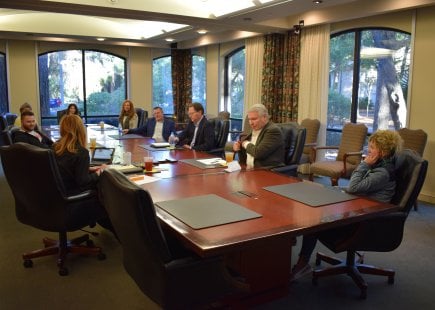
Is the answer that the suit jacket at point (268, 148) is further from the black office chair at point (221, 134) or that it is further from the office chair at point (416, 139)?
the office chair at point (416, 139)

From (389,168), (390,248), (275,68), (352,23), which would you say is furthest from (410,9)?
(390,248)

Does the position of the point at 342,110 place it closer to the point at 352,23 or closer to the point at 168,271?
the point at 352,23

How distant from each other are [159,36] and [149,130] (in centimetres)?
294

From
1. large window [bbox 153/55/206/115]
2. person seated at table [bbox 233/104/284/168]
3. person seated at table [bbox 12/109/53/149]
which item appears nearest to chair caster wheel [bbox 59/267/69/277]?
person seated at table [bbox 12/109/53/149]

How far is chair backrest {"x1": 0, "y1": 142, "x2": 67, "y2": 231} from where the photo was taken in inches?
101

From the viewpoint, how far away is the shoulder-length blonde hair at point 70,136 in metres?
2.87

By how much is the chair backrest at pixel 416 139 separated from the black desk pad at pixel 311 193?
7.70 feet

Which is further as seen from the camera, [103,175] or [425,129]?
[425,129]

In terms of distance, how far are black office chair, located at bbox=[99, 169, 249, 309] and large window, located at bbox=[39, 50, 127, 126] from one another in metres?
7.93

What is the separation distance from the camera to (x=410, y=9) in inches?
192

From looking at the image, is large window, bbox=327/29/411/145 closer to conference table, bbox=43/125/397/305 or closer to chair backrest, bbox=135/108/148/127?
chair backrest, bbox=135/108/148/127

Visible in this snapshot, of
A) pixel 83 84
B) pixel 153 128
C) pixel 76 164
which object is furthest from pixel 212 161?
pixel 83 84

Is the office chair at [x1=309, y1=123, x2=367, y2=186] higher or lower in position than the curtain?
lower

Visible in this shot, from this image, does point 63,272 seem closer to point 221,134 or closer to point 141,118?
point 221,134
